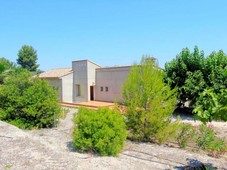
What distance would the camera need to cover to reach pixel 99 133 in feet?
24.3

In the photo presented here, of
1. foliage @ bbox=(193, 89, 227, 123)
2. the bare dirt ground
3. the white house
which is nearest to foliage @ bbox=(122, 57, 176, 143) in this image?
the bare dirt ground

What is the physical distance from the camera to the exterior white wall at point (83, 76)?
26.8 metres

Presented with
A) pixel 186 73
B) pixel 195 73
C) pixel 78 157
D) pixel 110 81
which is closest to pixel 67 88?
pixel 110 81

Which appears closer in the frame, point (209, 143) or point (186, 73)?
point (209, 143)

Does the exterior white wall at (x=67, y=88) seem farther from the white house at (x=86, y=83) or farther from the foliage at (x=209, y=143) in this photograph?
the foliage at (x=209, y=143)

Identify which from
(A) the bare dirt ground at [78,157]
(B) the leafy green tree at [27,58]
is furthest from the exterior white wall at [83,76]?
(B) the leafy green tree at [27,58]

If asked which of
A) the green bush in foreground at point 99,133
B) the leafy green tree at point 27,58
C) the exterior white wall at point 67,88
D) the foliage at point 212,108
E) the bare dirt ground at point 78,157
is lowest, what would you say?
the bare dirt ground at point 78,157

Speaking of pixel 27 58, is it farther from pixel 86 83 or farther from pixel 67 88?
pixel 86 83

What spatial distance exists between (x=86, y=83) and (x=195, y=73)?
14415mm

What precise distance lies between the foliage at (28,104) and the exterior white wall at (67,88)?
1444 centimetres

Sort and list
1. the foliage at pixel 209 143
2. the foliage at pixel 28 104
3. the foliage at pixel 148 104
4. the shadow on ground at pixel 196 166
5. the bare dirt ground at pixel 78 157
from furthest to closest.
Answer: the foliage at pixel 28 104, the foliage at pixel 148 104, the foliage at pixel 209 143, the shadow on ground at pixel 196 166, the bare dirt ground at pixel 78 157

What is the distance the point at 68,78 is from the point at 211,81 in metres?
17.8

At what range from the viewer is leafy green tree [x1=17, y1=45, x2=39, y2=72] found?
2450 inches

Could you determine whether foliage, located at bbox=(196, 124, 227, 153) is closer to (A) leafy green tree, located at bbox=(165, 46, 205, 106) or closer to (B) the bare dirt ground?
(B) the bare dirt ground
